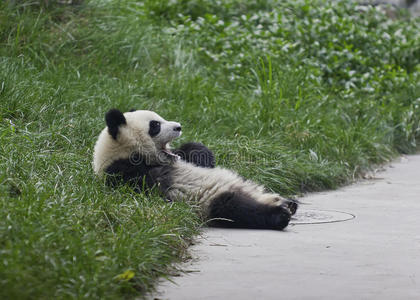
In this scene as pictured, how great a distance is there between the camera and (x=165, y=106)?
8.73 meters

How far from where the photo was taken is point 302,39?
1250 cm

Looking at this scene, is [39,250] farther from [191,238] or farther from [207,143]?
[207,143]

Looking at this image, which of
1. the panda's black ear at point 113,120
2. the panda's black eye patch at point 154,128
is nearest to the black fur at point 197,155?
the panda's black eye patch at point 154,128

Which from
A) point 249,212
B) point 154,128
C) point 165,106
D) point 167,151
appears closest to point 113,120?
point 154,128

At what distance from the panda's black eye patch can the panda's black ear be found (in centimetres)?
30

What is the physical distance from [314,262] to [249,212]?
120 centimetres

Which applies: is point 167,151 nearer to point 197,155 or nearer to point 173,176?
point 197,155

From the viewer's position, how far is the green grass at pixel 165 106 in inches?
149

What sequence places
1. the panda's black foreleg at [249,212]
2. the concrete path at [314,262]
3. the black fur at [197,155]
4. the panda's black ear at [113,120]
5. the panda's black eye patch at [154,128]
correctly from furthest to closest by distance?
the black fur at [197,155]
the panda's black eye patch at [154,128]
the panda's black ear at [113,120]
the panda's black foreleg at [249,212]
the concrete path at [314,262]

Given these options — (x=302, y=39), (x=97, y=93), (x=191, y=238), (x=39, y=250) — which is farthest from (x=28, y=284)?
(x=302, y=39)

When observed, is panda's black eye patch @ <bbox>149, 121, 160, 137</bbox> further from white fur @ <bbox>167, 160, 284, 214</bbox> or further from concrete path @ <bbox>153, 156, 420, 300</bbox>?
concrete path @ <bbox>153, 156, 420, 300</bbox>

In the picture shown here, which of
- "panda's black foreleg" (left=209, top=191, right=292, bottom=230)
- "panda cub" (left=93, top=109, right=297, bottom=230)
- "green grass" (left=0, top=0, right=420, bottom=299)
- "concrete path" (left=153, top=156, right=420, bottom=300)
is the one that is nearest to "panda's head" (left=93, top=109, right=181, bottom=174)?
"panda cub" (left=93, top=109, right=297, bottom=230)

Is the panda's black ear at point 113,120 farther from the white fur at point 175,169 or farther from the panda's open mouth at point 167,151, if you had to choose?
the panda's open mouth at point 167,151

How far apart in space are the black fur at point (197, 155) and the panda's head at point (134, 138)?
0.27 meters
